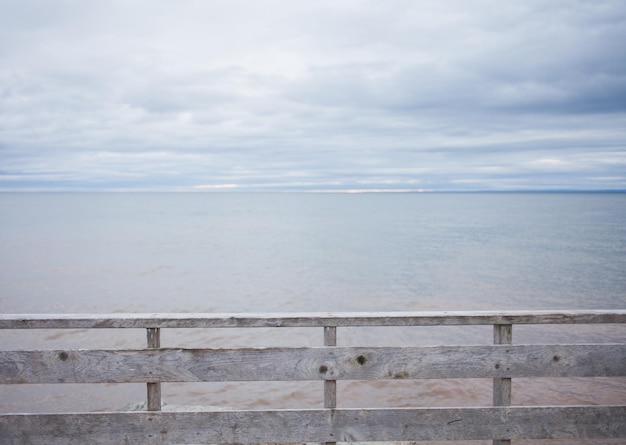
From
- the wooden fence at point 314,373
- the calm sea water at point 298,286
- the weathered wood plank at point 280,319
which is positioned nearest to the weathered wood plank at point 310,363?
the wooden fence at point 314,373

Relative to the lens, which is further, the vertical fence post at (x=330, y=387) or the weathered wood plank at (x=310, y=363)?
the vertical fence post at (x=330, y=387)

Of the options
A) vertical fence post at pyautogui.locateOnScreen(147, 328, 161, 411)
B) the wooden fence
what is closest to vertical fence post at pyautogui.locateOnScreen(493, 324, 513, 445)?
the wooden fence

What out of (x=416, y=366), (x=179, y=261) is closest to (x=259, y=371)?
(x=416, y=366)

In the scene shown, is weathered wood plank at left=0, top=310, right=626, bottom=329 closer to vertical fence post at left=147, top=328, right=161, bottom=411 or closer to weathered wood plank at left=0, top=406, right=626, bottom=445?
vertical fence post at left=147, top=328, right=161, bottom=411

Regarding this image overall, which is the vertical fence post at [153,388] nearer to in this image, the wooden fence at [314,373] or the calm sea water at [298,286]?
the wooden fence at [314,373]

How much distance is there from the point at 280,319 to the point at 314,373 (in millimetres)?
410

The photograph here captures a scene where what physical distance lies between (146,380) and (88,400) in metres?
6.33

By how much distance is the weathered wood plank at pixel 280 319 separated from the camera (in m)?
3.05

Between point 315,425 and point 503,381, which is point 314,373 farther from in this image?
point 503,381

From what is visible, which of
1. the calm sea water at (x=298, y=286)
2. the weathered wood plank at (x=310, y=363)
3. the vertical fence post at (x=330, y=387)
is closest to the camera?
the weathered wood plank at (x=310, y=363)

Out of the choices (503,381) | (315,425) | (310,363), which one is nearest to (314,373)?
(310,363)

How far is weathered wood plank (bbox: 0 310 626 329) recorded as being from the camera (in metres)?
3.05

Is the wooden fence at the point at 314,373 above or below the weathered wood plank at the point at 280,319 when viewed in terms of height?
below

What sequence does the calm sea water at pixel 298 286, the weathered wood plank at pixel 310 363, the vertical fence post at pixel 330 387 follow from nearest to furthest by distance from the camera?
the weathered wood plank at pixel 310 363
the vertical fence post at pixel 330 387
the calm sea water at pixel 298 286
